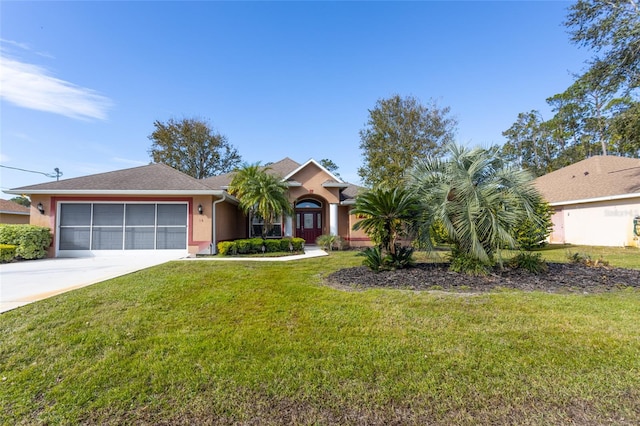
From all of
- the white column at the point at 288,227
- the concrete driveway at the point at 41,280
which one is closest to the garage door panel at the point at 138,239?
the concrete driveway at the point at 41,280

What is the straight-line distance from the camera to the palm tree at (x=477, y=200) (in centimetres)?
641

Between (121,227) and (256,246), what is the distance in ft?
19.9

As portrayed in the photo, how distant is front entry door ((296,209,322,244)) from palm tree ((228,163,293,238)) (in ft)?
14.6

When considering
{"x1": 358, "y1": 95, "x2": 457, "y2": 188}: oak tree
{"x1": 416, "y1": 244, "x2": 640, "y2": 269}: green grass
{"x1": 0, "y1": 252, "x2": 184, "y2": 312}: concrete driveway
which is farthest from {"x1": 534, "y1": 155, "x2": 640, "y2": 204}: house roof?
{"x1": 0, "y1": 252, "x2": 184, "y2": 312}: concrete driveway

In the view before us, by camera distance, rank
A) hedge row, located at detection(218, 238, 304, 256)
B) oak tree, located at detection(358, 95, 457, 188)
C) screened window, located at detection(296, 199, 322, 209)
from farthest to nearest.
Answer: oak tree, located at detection(358, 95, 457, 188) < screened window, located at detection(296, 199, 322, 209) < hedge row, located at detection(218, 238, 304, 256)

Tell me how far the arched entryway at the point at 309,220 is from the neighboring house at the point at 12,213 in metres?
21.6

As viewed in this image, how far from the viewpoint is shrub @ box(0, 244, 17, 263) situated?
10.5m

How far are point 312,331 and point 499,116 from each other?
19.1 metres

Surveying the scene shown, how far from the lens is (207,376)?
8.83ft

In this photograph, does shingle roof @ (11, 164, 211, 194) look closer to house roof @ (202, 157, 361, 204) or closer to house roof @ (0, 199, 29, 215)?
house roof @ (202, 157, 361, 204)

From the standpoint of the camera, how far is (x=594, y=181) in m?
17.1

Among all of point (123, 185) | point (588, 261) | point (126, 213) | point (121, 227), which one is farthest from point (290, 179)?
point (588, 261)

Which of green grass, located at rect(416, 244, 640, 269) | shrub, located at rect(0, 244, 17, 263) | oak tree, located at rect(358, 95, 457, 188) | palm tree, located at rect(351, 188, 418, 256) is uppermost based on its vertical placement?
oak tree, located at rect(358, 95, 457, 188)

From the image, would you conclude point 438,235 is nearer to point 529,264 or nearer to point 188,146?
point 529,264
